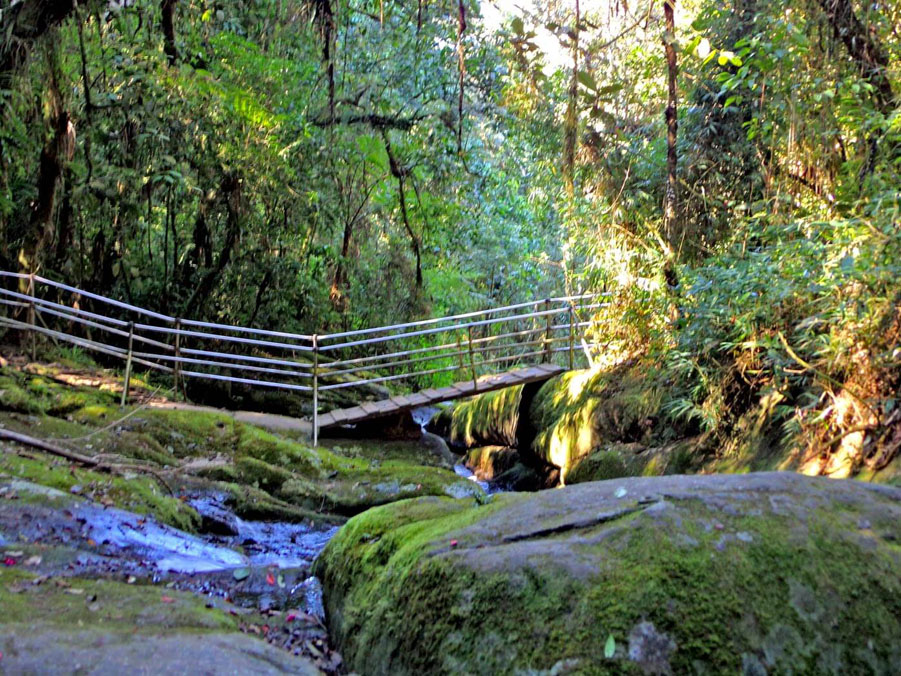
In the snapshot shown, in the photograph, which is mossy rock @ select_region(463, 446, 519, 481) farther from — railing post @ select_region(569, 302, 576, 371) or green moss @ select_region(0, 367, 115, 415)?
green moss @ select_region(0, 367, 115, 415)

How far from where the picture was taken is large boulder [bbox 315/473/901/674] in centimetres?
243

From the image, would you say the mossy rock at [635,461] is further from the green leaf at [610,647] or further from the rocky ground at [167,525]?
the green leaf at [610,647]

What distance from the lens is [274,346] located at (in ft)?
28.9

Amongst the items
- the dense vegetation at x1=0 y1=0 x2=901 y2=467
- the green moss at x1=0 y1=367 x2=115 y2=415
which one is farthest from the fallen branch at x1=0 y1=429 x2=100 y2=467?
the dense vegetation at x1=0 y1=0 x2=901 y2=467

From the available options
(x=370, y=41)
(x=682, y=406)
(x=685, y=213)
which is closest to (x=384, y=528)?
(x=682, y=406)

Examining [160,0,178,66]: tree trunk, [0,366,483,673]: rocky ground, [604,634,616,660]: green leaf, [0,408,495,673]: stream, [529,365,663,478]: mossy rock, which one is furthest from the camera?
[160,0,178,66]: tree trunk

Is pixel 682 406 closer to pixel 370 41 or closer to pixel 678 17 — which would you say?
pixel 678 17

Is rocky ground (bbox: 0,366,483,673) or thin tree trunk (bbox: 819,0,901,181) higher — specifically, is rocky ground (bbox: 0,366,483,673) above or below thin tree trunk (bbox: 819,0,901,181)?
below

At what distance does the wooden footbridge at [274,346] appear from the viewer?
8.34 m

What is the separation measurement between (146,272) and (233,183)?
94.2 inches

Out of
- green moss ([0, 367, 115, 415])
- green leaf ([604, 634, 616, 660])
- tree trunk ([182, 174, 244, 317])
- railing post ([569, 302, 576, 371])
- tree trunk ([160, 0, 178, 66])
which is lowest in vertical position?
green leaf ([604, 634, 616, 660])

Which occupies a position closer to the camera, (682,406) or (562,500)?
(562,500)

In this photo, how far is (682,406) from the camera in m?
6.12

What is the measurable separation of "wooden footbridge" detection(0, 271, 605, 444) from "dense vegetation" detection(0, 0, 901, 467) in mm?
437
